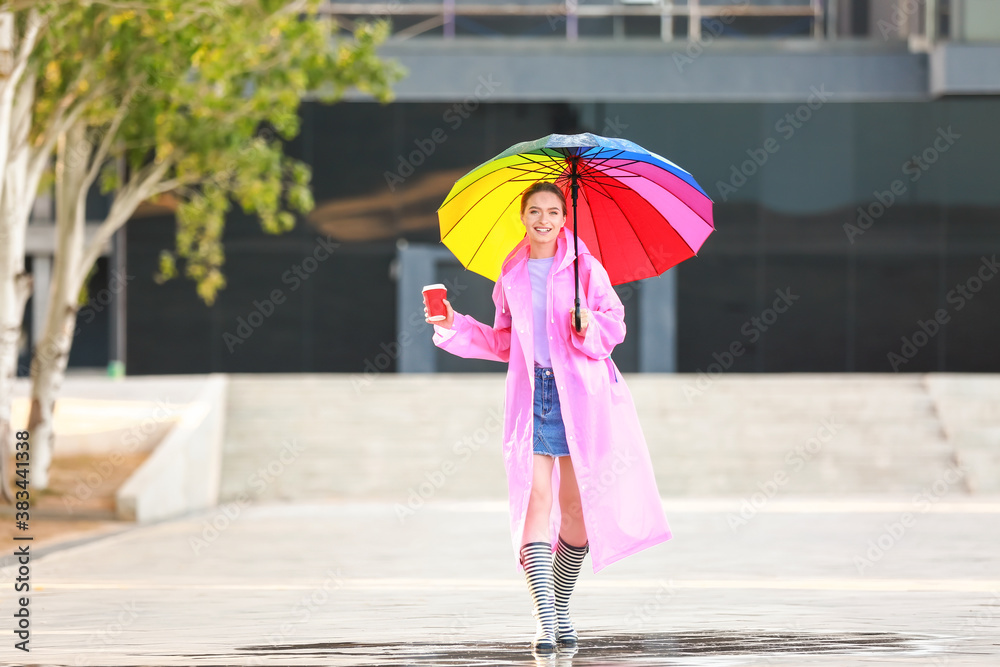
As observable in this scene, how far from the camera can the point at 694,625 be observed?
20.8 ft

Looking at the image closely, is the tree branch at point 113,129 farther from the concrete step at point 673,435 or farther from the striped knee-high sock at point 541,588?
the striped knee-high sock at point 541,588

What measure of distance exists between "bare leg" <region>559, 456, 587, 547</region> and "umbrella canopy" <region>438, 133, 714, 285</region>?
1.01 m

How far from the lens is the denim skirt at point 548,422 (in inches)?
221

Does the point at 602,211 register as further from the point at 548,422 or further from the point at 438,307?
the point at 548,422

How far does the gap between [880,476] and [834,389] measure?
3.34 metres

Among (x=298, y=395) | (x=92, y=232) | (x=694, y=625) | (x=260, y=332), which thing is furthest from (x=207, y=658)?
(x=92, y=232)

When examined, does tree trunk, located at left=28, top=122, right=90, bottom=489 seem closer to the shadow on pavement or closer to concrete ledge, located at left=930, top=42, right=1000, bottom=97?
the shadow on pavement

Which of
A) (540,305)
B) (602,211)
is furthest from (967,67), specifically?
(540,305)

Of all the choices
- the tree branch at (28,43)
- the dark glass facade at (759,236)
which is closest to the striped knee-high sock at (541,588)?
the tree branch at (28,43)

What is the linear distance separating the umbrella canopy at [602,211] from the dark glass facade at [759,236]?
78.8ft

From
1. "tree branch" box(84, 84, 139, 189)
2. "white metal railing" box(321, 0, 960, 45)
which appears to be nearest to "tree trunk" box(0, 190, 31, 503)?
"tree branch" box(84, 84, 139, 189)

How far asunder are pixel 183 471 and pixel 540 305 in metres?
11.1

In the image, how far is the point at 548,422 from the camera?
564 cm

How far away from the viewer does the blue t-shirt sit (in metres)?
5.68
